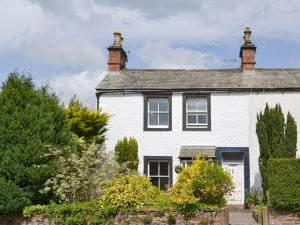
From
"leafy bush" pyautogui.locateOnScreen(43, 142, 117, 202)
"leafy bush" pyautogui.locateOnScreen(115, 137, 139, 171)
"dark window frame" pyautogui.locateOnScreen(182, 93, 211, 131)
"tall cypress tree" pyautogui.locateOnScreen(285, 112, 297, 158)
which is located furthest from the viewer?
"dark window frame" pyautogui.locateOnScreen(182, 93, 211, 131)

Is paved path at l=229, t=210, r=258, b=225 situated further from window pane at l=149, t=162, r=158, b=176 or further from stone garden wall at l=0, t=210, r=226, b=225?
window pane at l=149, t=162, r=158, b=176

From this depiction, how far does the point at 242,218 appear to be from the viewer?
19594 mm

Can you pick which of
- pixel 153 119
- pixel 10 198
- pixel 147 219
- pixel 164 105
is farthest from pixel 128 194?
pixel 164 105

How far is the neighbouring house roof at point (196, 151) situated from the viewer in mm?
23344

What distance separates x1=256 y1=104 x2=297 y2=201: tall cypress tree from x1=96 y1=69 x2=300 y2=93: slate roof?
8.43ft

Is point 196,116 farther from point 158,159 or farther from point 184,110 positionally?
point 158,159

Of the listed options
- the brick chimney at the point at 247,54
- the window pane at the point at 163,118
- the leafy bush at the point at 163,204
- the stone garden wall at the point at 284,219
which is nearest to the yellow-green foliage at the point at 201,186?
the leafy bush at the point at 163,204

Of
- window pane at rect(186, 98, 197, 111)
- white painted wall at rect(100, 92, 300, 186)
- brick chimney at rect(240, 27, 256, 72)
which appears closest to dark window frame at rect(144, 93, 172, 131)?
white painted wall at rect(100, 92, 300, 186)

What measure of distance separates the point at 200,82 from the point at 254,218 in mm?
8127

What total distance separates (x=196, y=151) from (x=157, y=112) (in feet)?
9.27

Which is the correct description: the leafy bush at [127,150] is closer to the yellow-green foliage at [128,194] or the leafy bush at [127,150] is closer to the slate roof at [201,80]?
the slate roof at [201,80]

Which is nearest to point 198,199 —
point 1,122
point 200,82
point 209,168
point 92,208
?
point 209,168

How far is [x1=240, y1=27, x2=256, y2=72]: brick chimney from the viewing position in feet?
83.5

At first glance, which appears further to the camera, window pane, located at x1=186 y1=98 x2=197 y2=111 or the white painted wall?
window pane, located at x1=186 y1=98 x2=197 y2=111
